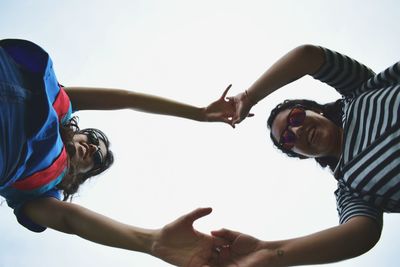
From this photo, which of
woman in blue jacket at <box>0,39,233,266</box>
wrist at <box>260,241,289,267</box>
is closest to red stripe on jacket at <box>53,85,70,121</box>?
woman in blue jacket at <box>0,39,233,266</box>

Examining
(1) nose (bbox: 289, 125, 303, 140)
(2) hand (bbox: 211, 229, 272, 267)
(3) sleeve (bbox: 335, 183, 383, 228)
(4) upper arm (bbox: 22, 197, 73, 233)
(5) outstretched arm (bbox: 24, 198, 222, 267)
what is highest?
(1) nose (bbox: 289, 125, 303, 140)

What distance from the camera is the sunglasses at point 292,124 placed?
1630mm

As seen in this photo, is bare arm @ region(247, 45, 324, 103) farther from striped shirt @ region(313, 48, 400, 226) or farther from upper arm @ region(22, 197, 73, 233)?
upper arm @ region(22, 197, 73, 233)

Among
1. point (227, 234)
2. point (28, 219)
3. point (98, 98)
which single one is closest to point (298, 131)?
point (227, 234)

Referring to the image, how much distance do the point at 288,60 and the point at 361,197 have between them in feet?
2.34

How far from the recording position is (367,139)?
1.24 metres

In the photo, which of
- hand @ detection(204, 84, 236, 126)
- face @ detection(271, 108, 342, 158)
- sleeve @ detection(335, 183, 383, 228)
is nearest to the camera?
sleeve @ detection(335, 183, 383, 228)

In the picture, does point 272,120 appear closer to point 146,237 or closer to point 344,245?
point 344,245

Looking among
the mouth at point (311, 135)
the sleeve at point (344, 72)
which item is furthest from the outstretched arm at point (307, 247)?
the sleeve at point (344, 72)

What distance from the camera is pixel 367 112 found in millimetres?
1282

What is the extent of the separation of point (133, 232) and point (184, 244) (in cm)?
23

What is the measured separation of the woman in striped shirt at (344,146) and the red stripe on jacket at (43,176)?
715 millimetres

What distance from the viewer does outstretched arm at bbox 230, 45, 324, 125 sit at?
147cm

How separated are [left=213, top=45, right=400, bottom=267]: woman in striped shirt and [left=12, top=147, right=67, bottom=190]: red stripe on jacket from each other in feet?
2.35
